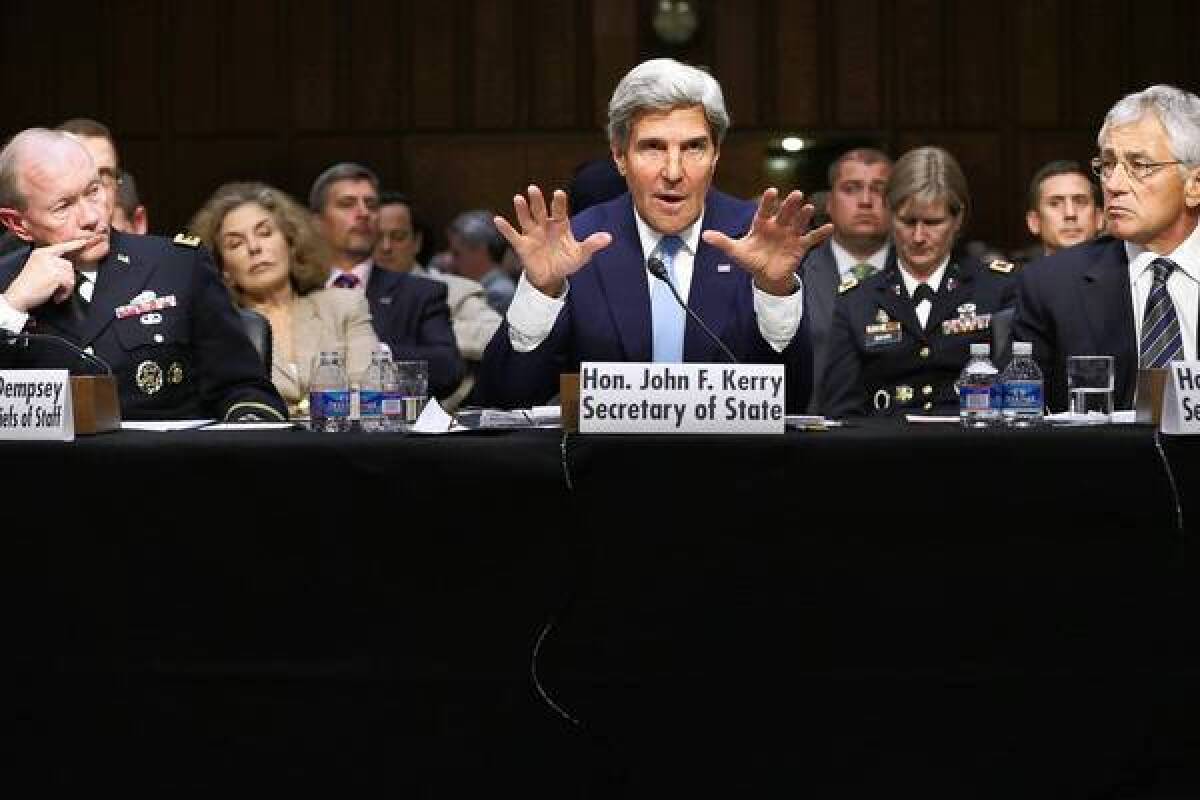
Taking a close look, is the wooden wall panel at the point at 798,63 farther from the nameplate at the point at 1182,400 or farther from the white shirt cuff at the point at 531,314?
the nameplate at the point at 1182,400

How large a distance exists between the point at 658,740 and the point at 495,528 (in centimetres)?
44

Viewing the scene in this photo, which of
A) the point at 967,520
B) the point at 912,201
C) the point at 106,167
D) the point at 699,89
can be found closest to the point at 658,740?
the point at 967,520

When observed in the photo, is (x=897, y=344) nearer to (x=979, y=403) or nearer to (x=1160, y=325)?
(x=1160, y=325)

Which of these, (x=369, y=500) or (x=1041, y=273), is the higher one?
(x=1041, y=273)

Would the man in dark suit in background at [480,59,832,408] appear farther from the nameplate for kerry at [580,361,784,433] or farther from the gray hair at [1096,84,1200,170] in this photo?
the gray hair at [1096,84,1200,170]

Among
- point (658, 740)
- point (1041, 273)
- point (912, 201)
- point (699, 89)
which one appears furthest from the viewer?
point (912, 201)

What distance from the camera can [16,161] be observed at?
4043mm

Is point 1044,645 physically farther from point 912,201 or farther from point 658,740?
point 912,201

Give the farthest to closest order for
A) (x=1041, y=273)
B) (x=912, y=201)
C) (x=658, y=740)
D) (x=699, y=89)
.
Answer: (x=912, y=201)
(x=1041, y=273)
(x=699, y=89)
(x=658, y=740)

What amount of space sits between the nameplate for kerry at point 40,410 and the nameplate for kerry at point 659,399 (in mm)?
886

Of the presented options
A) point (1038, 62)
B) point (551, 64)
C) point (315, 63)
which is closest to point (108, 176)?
point (315, 63)

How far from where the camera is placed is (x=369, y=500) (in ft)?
9.96

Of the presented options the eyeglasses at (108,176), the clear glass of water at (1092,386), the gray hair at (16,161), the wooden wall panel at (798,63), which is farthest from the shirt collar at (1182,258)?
the wooden wall panel at (798,63)

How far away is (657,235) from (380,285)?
295 centimetres
